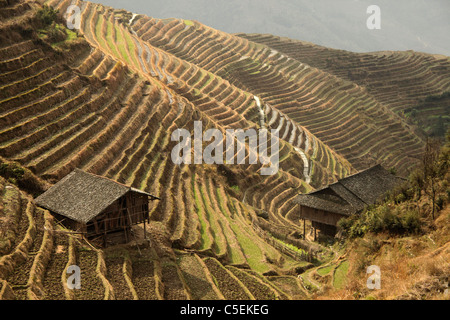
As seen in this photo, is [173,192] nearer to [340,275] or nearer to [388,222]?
[340,275]

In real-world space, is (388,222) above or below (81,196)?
below

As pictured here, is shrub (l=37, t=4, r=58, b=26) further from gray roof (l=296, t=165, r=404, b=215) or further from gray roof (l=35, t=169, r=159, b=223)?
gray roof (l=296, t=165, r=404, b=215)

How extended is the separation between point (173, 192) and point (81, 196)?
33.1 ft

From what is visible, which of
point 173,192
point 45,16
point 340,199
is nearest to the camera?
point 173,192

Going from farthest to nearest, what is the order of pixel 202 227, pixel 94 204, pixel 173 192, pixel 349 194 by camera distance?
pixel 349 194 < pixel 173 192 < pixel 202 227 < pixel 94 204

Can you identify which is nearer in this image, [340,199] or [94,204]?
[94,204]

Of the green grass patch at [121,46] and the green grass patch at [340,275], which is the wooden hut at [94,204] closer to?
the green grass patch at [340,275]

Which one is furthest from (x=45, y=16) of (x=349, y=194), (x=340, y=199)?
(x=349, y=194)

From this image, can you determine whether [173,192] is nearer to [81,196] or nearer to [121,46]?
[81,196]

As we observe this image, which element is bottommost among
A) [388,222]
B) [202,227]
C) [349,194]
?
[202,227]

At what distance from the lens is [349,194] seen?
33.8m

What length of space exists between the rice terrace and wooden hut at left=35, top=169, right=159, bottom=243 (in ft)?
0.30

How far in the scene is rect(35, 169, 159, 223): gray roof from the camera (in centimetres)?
2312

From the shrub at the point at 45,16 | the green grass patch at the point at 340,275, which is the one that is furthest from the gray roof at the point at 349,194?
the shrub at the point at 45,16
